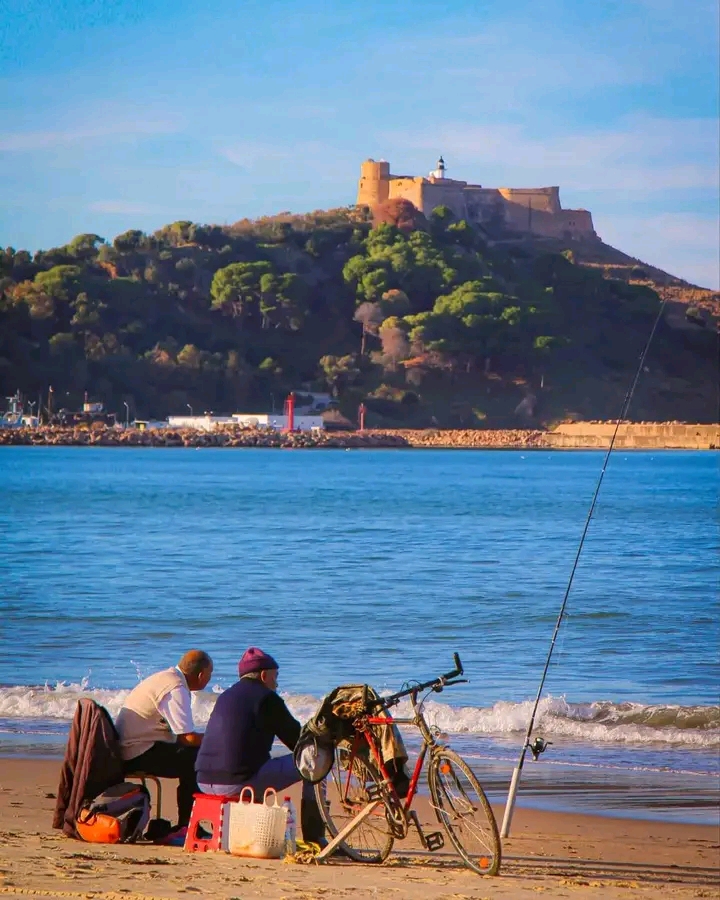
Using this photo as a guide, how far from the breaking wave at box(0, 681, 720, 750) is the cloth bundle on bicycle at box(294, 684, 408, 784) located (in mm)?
2874

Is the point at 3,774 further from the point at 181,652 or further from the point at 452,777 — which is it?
the point at 181,652

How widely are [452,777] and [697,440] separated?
93012mm

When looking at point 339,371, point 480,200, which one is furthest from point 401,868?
point 480,200

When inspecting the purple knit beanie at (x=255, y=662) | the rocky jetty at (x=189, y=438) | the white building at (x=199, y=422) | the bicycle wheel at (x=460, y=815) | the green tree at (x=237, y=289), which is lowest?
the rocky jetty at (x=189, y=438)

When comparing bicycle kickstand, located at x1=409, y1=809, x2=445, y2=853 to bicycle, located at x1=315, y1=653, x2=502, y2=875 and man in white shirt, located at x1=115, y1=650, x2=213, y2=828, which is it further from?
man in white shirt, located at x1=115, y1=650, x2=213, y2=828

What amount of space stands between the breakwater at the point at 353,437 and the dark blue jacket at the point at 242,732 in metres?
81.0

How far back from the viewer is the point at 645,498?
145 ft

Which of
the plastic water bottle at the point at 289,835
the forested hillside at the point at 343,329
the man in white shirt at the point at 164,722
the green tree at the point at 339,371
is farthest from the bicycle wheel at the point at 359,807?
the green tree at the point at 339,371

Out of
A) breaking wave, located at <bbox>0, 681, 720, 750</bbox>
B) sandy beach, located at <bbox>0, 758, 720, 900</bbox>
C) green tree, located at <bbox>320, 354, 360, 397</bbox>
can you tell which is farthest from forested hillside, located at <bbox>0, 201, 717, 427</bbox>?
sandy beach, located at <bbox>0, 758, 720, 900</bbox>

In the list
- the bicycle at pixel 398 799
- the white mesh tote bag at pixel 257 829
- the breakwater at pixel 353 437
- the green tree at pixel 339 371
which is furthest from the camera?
the green tree at pixel 339 371

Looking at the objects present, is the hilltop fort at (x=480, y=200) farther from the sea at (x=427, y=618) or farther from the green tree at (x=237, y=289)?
the sea at (x=427, y=618)

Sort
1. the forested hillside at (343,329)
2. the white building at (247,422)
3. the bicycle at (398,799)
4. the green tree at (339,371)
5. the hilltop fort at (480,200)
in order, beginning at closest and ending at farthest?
the bicycle at (398,799) < the forested hillside at (343,329) < the white building at (247,422) < the green tree at (339,371) < the hilltop fort at (480,200)

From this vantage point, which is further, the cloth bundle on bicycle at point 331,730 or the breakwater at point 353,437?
the breakwater at point 353,437

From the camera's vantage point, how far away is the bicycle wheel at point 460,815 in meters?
4.20
